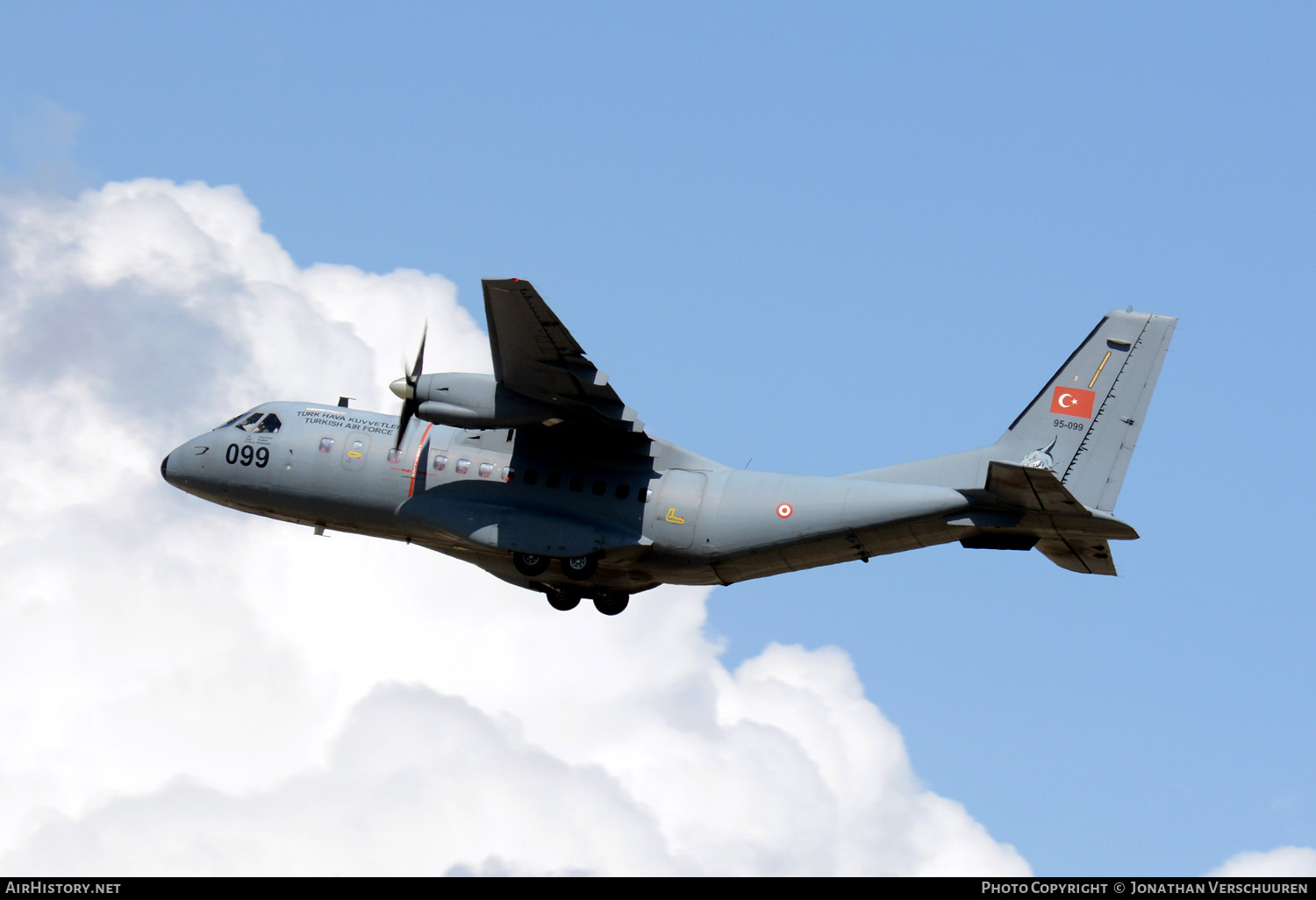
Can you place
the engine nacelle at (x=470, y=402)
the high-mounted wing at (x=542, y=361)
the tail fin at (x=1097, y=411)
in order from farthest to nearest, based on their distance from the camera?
the tail fin at (x=1097, y=411) < the engine nacelle at (x=470, y=402) < the high-mounted wing at (x=542, y=361)

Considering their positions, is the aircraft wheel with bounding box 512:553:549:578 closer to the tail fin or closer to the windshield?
the windshield

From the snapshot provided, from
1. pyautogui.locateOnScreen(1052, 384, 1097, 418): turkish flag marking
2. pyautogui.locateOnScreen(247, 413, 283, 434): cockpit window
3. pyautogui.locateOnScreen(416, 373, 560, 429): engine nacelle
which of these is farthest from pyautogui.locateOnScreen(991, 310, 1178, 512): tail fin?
pyautogui.locateOnScreen(247, 413, 283, 434): cockpit window

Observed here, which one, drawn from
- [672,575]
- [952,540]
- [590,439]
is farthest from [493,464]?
[952,540]

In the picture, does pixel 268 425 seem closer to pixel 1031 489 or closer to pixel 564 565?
pixel 564 565

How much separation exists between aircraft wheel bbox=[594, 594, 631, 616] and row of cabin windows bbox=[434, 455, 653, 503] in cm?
312

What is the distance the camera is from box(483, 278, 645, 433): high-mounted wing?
85.8 feet

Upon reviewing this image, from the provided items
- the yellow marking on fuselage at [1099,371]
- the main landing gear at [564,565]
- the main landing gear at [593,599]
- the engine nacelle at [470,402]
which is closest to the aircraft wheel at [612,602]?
the main landing gear at [593,599]

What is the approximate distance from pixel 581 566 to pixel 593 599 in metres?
2.58

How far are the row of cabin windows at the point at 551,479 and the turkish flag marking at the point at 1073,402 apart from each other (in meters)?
7.94

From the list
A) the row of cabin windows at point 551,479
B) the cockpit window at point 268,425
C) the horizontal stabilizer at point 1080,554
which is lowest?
the horizontal stabilizer at point 1080,554

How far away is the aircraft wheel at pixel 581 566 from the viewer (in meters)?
29.3

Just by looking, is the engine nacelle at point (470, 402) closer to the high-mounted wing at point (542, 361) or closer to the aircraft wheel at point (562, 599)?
the high-mounted wing at point (542, 361)
